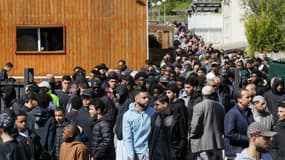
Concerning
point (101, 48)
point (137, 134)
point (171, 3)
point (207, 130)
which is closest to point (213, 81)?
point (207, 130)

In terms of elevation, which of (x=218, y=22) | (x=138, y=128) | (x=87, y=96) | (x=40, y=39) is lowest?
(x=138, y=128)

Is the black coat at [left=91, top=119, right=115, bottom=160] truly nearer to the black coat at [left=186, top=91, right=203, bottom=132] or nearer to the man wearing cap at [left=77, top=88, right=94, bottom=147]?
the man wearing cap at [left=77, top=88, right=94, bottom=147]

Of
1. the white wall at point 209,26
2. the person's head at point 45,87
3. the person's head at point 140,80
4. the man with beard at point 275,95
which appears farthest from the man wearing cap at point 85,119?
the white wall at point 209,26

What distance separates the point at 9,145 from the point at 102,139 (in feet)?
9.07

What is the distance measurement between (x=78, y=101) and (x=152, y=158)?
1.82 metres

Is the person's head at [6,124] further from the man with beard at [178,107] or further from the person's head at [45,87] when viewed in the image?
the person's head at [45,87]

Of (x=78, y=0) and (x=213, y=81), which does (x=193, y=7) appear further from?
(x=213, y=81)

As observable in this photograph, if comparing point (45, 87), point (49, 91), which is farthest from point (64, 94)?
point (45, 87)

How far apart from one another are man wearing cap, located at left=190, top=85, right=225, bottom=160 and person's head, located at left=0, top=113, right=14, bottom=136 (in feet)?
15.2

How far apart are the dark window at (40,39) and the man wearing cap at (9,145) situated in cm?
2197

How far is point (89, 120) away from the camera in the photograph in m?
14.6

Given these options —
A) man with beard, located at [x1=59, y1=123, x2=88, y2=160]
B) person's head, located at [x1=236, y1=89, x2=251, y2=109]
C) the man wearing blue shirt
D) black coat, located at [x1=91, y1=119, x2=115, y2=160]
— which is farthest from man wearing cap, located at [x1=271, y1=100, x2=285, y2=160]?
man with beard, located at [x1=59, y1=123, x2=88, y2=160]

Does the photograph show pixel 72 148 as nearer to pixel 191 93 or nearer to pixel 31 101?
pixel 31 101

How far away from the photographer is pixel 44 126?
14.3 metres
